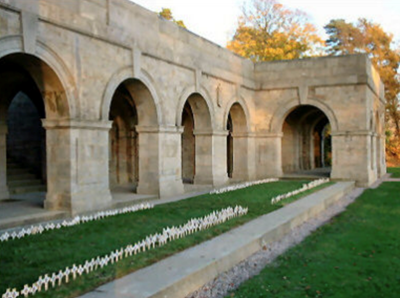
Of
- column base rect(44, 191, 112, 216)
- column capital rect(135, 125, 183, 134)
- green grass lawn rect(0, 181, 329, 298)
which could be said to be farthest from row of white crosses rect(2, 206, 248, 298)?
column capital rect(135, 125, 183, 134)

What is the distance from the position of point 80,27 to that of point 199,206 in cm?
488

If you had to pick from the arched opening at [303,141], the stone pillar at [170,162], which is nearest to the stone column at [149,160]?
the stone pillar at [170,162]

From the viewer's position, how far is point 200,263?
544 centimetres

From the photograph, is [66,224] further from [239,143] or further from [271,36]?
[271,36]

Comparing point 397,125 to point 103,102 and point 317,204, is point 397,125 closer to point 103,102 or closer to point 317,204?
point 317,204

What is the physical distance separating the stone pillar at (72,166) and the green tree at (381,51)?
30.3 meters

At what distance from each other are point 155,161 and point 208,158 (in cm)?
337

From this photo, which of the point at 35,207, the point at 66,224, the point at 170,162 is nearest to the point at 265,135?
the point at 170,162

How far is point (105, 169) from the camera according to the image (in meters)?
10.2

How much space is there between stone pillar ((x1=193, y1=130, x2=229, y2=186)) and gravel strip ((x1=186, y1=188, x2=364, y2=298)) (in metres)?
5.70

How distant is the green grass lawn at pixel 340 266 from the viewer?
5.07m

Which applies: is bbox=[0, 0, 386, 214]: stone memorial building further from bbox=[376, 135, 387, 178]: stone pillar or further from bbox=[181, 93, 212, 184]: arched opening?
bbox=[376, 135, 387, 178]: stone pillar

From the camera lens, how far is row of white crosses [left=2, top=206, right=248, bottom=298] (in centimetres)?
452

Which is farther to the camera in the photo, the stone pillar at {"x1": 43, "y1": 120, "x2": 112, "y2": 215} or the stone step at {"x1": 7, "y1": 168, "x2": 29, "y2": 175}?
the stone step at {"x1": 7, "y1": 168, "x2": 29, "y2": 175}
